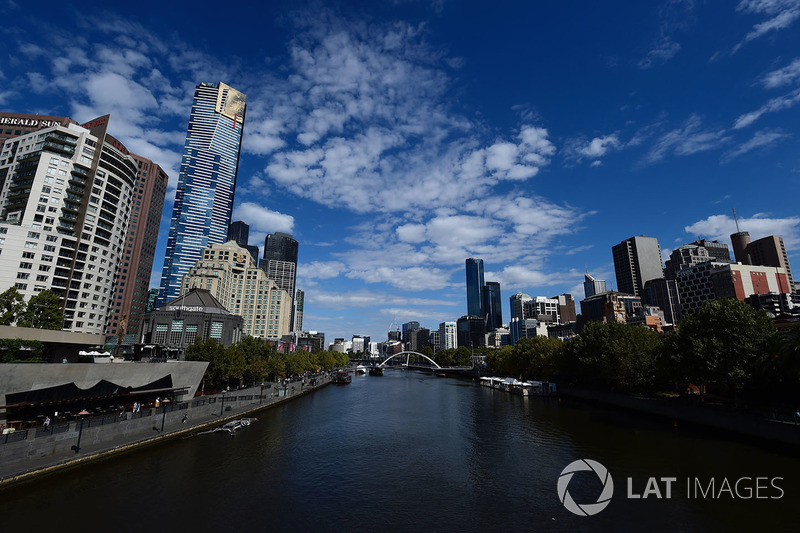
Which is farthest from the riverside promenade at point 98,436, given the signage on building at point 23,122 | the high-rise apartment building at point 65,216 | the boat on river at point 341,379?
the signage on building at point 23,122

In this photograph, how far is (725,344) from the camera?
5722 centimetres

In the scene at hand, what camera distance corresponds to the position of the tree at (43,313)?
236 ft

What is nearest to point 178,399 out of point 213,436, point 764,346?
point 213,436

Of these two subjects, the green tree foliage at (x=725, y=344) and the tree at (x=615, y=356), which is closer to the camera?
the green tree foliage at (x=725, y=344)

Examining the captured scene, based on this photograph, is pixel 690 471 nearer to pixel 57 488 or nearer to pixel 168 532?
pixel 168 532

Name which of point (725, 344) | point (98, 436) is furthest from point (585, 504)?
point (98, 436)

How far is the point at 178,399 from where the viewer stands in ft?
233

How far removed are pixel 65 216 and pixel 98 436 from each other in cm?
9060

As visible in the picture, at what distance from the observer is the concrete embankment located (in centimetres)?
4662

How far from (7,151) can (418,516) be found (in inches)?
5939

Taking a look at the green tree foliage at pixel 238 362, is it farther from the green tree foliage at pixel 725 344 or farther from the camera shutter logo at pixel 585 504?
the green tree foliage at pixel 725 344

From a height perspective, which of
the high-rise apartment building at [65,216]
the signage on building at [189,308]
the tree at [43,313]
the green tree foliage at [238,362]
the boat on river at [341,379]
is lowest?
the boat on river at [341,379]

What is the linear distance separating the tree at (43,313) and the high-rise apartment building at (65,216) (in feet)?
83.5

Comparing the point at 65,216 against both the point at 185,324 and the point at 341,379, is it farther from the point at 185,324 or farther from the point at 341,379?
the point at 341,379
